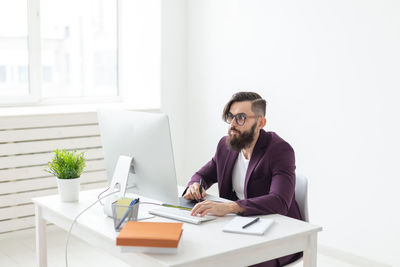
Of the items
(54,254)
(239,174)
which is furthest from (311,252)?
(54,254)

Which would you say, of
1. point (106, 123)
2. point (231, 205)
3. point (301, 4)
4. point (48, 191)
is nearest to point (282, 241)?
point (231, 205)

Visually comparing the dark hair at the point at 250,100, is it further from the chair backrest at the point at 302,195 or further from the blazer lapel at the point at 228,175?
the chair backrest at the point at 302,195

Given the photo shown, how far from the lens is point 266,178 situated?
2516 millimetres

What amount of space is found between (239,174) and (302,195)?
0.33 meters

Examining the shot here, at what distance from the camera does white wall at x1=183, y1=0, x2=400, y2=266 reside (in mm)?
3314

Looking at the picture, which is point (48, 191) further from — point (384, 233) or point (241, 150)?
point (384, 233)

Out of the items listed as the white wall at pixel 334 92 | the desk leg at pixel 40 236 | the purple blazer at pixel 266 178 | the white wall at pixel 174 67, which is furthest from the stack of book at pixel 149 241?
the white wall at pixel 174 67

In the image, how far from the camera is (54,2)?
4641 mm

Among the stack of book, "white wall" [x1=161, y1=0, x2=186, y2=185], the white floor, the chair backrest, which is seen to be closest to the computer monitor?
the stack of book

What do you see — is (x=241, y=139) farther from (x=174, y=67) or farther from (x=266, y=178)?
(x=174, y=67)

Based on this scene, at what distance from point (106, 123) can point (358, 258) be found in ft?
6.64

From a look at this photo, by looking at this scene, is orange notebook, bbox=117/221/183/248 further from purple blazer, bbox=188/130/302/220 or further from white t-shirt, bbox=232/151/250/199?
white t-shirt, bbox=232/151/250/199

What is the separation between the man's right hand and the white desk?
0.28 meters

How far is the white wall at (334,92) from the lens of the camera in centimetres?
331
